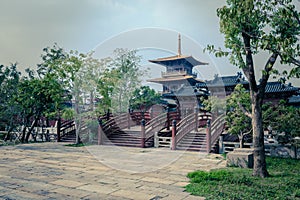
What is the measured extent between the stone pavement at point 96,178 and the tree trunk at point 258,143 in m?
1.61

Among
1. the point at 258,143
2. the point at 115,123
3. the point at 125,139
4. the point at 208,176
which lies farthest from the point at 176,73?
the point at 208,176

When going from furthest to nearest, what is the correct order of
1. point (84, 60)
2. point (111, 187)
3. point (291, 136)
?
point (84, 60) → point (291, 136) → point (111, 187)

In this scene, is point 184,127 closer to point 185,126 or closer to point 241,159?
point 185,126

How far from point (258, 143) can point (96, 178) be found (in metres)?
3.76

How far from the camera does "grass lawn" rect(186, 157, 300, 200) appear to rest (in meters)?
4.29

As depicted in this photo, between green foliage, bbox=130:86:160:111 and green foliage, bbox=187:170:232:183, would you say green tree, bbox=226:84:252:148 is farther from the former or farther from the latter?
green foliage, bbox=130:86:160:111

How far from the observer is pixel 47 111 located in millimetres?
14352

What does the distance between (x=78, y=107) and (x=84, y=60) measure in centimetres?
239

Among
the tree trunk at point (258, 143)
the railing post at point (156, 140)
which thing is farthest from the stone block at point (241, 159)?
the railing post at point (156, 140)

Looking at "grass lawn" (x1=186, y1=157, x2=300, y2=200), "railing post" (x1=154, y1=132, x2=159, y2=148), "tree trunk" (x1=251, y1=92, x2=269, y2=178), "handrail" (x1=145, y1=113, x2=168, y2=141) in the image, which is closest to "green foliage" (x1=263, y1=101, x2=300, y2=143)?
"grass lawn" (x1=186, y1=157, x2=300, y2=200)

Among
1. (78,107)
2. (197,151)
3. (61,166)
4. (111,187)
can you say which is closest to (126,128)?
(78,107)

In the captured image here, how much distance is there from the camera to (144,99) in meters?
25.3

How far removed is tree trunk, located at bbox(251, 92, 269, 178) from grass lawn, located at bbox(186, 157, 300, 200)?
0.20 meters

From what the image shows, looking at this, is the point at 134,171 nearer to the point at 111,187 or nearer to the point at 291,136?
the point at 111,187
